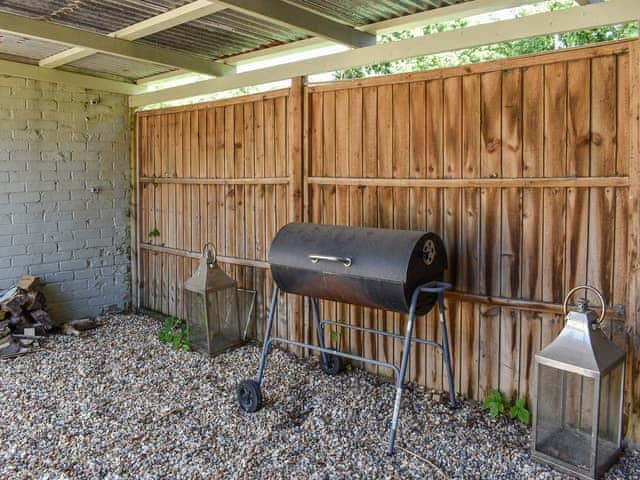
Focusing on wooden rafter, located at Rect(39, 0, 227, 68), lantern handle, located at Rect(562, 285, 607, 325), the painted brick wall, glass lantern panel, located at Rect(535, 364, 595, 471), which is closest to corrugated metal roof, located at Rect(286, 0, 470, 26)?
wooden rafter, located at Rect(39, 0, 227, 68)

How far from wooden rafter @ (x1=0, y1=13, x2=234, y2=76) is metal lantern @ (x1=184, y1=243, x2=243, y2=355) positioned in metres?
1.71

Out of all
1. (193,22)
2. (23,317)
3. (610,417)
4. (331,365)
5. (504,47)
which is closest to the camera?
(610,417)

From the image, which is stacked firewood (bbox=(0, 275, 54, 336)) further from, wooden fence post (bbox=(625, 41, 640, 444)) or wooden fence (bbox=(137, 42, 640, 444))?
wooden fence post (bbox=(625, 41, 640, 444))

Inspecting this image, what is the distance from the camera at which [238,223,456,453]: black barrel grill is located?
119 inches

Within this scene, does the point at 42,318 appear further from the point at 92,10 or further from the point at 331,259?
the point at 331,259

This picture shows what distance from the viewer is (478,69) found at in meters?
3.32

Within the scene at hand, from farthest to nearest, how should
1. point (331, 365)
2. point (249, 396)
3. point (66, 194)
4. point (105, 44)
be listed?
point (66, 194) < point (105, 44) < point (331, 365) < point (249, 396)

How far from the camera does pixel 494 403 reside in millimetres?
3338

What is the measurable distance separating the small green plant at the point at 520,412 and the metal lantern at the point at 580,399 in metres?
0.36

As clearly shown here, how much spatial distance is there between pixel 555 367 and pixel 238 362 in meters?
2.61

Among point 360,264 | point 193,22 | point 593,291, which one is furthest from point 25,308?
point 593,291

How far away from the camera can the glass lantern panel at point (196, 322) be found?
466 cm

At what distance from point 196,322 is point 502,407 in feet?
8.87

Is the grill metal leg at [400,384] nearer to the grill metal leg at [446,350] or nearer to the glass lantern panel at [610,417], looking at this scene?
the grill metal leg at [446,350]
